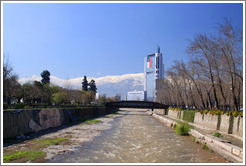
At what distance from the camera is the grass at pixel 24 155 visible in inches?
433

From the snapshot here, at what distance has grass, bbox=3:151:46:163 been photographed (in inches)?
433

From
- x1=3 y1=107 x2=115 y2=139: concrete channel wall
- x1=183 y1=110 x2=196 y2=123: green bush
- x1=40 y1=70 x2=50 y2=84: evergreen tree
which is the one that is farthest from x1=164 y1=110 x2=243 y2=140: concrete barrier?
x1=40 y1=70 x2=50 y2=84: evergreen tree

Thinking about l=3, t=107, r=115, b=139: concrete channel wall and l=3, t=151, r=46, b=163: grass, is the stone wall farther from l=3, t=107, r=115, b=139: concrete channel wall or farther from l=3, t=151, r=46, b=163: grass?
l=3, t=151, r=46, b=163: grass

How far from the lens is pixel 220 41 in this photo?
74.2 ft

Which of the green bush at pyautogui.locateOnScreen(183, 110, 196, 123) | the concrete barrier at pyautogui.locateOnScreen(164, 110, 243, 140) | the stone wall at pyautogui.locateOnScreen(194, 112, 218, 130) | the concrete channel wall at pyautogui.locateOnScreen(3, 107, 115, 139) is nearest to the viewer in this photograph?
the concrete channel wall at pyautogui.locateOnScreen(3, 107, 115, 139)

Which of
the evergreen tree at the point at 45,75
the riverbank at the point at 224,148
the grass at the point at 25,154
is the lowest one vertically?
the grass at the point at 25,154

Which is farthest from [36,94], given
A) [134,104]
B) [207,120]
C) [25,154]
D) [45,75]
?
[25,154]

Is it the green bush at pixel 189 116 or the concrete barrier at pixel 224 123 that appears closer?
the concrete barrier at pixel 224 123

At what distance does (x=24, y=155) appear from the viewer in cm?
1165

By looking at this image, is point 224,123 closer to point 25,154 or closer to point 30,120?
point 30,120

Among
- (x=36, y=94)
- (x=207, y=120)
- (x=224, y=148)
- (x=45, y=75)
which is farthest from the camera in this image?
(x=45, y=75)

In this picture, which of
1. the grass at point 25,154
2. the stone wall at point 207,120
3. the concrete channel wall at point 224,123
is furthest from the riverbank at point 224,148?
the stone wall at point 207,120

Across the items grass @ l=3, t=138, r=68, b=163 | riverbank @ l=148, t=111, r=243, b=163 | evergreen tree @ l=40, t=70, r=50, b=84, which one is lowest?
grass @ l=3, t=138, r=68, b=163

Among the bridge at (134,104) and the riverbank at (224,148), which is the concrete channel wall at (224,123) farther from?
the bridge at (134,104)
